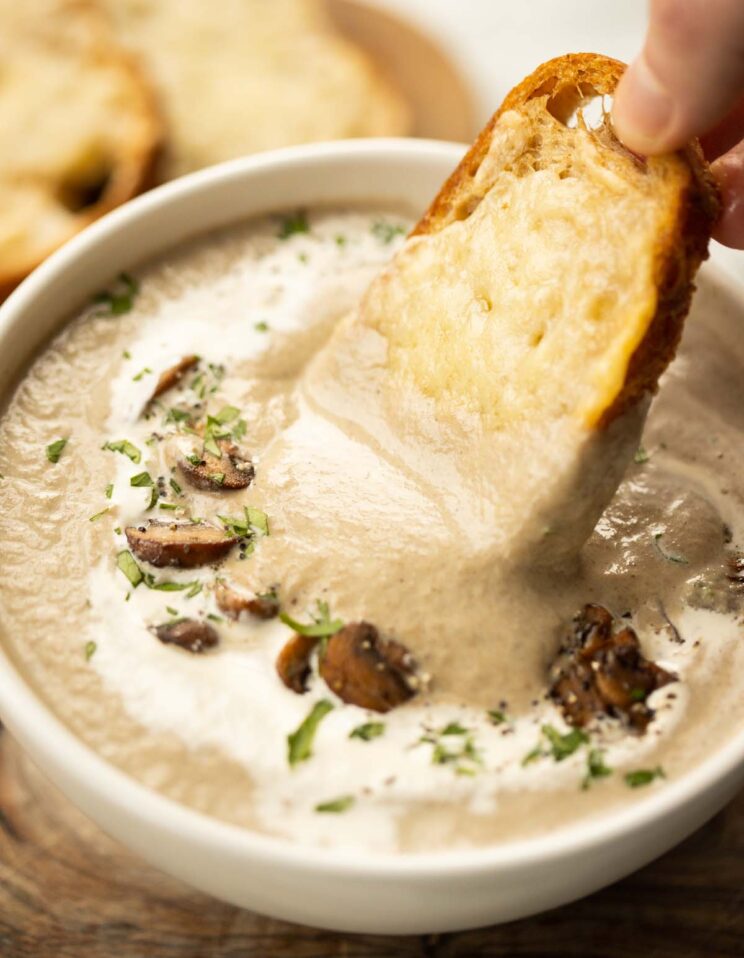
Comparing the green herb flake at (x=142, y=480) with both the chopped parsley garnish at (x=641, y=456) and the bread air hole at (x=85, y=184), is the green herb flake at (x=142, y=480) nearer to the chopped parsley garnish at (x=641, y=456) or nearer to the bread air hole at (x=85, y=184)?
the chopped parsley garnish at (x=641, y=456)

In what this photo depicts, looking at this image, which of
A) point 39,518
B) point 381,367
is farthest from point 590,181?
point 39,518

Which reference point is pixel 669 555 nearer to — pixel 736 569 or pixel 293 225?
pixel 736 569

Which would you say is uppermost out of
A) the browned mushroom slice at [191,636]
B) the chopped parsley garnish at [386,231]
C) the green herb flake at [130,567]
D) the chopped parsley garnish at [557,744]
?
the chopped parsley garnish at [557,744]

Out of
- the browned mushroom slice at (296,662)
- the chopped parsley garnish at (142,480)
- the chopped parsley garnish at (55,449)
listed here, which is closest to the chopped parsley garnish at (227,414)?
the chopped parsley garnish at (142,480)

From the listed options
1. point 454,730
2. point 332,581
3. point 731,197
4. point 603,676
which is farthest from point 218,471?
point 731,197

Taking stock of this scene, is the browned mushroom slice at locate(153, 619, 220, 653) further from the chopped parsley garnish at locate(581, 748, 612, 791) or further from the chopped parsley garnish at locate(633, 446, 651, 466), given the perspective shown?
the chopped parsley garnish at locate(633, 446, 651, 466)

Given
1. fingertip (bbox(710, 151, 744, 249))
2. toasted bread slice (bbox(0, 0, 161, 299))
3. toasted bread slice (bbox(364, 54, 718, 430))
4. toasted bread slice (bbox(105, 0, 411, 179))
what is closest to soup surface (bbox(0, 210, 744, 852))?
toasted bread slice (bbox(364, 54, 718, 430))
